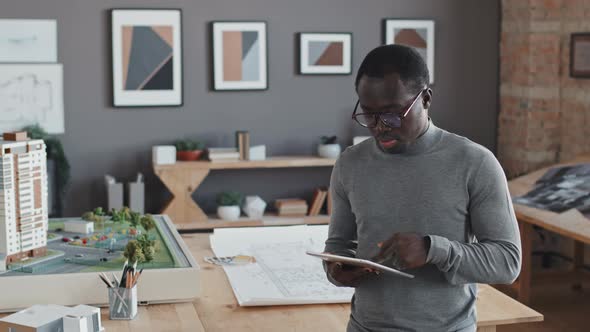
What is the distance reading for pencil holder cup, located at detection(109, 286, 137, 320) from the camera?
2.55m

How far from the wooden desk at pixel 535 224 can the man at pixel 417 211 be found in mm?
2980

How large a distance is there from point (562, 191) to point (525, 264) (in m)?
0.56

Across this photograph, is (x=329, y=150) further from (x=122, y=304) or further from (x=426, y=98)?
(x=426, y=98)

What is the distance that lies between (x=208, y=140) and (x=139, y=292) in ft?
13.0

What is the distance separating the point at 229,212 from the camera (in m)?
6.36

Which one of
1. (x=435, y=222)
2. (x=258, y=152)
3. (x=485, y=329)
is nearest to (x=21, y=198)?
(x=435, y=222)

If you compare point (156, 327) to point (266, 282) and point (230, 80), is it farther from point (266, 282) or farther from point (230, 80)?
point (230, 80)

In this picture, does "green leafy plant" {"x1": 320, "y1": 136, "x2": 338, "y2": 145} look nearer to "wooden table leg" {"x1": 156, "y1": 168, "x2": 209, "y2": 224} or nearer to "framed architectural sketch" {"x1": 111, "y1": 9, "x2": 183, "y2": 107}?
"wooden table leg" {"x1": 156, "y1": 168, "x2": 209, "y2": 224}

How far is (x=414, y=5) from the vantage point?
22.7 ft

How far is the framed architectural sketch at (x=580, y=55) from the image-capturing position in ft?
20.5

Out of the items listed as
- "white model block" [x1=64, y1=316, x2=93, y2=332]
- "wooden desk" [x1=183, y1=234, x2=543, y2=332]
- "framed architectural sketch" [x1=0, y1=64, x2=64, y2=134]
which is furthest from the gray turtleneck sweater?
Answer: "framed architectural sketch" [x1=0, y1=64, x2=64, y2=134]

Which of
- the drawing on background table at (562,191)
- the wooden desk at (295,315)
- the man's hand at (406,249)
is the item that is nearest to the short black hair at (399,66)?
the man's hand at (406,249)

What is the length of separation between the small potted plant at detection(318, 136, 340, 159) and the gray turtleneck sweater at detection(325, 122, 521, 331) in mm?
4409

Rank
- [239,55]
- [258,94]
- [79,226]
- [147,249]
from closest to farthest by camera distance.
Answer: [147,249], [79,226], [239,55], [258,94]
